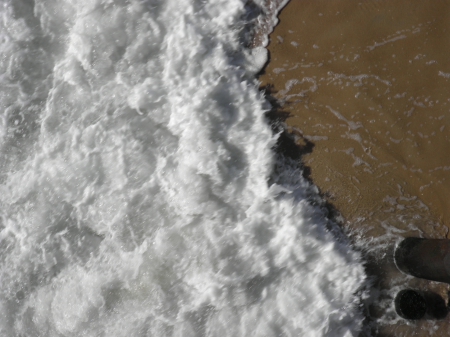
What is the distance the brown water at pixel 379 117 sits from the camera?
10.8ft

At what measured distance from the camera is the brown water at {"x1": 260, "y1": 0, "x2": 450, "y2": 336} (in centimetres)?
330

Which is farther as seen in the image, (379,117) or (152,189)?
(152,189)

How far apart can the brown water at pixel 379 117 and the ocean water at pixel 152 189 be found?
24cm

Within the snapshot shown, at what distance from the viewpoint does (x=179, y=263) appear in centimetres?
340

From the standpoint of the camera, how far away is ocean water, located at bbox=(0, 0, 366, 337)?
3.31 metres

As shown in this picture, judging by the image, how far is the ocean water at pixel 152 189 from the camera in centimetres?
331

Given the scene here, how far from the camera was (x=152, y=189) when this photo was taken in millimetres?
3576

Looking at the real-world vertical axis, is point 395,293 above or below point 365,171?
below

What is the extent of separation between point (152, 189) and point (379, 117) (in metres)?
2.05

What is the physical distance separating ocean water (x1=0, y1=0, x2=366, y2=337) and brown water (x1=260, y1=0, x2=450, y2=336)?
0.80 ft

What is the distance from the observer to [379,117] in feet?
11.3

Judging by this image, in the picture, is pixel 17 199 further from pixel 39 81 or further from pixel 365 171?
pixel 365 171

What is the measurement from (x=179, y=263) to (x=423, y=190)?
2102 millimetres

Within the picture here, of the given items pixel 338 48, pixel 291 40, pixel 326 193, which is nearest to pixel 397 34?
pixel 338 48
